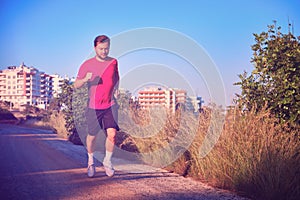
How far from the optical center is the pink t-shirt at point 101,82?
5273 millimetres

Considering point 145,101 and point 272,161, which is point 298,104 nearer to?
point 272,161

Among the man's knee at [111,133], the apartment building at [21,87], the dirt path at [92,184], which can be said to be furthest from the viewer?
the apartment building at [21,87]

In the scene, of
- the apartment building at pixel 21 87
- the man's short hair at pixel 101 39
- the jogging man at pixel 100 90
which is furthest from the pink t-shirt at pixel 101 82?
the apartment building at pixel 21 87

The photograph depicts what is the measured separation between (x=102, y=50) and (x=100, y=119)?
3.72ft

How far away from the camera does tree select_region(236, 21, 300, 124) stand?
5.85 metres

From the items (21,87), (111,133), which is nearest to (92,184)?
(111,133)

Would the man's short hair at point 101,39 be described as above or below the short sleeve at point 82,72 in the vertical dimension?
above

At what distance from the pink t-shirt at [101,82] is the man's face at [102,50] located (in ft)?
0.33

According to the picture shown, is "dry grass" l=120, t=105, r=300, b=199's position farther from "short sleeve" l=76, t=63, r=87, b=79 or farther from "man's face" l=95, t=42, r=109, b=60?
"short sleeve" l=76, t=63, r=87, b=79

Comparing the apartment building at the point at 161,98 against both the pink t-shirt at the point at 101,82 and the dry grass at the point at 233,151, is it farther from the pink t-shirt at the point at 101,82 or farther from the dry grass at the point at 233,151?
the pink t-shirt at the point at 101,82

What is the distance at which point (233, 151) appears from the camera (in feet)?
16.1

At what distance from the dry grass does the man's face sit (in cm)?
219

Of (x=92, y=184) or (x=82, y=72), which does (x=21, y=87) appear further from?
(x=92, y=184)

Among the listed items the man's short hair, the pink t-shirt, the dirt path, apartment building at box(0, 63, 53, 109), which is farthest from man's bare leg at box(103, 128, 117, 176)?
apartment building at box(0, 63, 53, 109)
